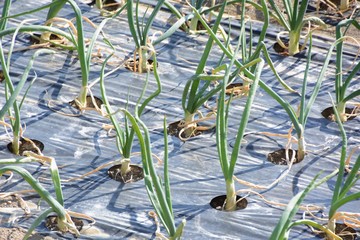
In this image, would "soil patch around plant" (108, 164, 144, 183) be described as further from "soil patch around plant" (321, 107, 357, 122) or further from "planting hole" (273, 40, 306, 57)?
"planting hole" (273, 40, 306, 57)

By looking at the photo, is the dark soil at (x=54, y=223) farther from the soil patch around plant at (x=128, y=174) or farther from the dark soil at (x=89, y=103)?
the dark soil at (x=89, y=103)

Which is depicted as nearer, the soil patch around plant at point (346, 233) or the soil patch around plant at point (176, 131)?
the soil patch around plant at point (346, 233)

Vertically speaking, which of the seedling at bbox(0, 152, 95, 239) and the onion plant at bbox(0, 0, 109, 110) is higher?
the onion plant at bbox(0, 0, 109, 110)

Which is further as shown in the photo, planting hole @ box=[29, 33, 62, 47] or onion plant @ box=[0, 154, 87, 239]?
planting hole @ box=[29, 33, 62, 47]

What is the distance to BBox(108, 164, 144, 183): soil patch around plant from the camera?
100 inches

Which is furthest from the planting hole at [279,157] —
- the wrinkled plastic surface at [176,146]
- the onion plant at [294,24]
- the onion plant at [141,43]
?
the onion plant at [294,24]

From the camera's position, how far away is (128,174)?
8.44 ft

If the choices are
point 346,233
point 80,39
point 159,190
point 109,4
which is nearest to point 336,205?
point 346,233

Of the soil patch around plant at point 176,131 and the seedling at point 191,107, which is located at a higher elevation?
the seedling at point 191,107

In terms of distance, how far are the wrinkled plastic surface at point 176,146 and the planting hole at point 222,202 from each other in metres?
0.01

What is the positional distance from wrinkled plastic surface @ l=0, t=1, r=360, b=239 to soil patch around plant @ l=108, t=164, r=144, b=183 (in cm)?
2

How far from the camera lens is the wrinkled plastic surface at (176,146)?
7.82 ft

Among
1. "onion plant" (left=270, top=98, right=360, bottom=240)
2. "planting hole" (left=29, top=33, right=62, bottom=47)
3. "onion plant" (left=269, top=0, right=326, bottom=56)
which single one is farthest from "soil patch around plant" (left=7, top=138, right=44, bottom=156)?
"onion plant" (left=269, top=0, right=326, bottom=56)

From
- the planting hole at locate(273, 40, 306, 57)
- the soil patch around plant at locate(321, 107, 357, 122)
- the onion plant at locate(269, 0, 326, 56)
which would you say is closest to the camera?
the soil patch around plant at locate(321, 107, 357, 122)
